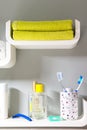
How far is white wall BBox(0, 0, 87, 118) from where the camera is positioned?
3.15 ft

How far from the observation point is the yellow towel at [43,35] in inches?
33.9

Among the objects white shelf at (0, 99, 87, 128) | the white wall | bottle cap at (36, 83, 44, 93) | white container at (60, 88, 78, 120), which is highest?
the white wall

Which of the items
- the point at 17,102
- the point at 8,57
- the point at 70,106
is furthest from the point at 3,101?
the point at 70,106

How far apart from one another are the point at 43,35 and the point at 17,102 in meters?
0.36

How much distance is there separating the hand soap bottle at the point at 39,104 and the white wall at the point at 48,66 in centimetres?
6

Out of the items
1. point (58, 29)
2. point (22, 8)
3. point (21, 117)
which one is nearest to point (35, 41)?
point (58, 29)

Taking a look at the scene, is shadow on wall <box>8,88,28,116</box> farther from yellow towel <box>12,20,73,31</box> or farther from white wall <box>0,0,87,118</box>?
yellow towel <box>12,20,73,31</box>

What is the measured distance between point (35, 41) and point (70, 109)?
1.11 ft

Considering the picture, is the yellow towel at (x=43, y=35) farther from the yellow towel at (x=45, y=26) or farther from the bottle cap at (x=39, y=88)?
the bottle cap at (x=39, y=88)

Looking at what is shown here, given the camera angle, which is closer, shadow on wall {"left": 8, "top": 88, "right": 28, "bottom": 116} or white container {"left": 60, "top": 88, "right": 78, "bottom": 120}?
white container {"left": 60, "top": 88, "right": 78, "bottom": 120}

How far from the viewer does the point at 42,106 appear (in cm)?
90

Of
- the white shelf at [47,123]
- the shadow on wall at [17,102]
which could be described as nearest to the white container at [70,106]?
the white shelf at [47,123]

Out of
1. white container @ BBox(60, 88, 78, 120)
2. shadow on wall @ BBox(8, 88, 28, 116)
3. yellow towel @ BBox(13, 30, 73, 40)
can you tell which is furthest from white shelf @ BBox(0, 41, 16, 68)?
white container @ BBox(60, 88, 78, 120)

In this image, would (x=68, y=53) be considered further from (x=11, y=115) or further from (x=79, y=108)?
(x=11, y=115)
